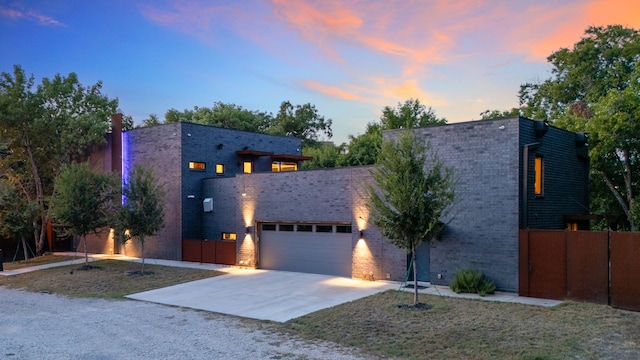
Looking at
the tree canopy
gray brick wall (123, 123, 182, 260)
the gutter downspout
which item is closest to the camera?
the gutter downspout

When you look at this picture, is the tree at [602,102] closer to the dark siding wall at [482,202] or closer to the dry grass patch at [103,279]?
the dark siding wall at [482,202]

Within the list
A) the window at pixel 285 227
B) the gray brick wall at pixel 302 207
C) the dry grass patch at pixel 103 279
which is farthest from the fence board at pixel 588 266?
the dry grass patch at pixel 103 279

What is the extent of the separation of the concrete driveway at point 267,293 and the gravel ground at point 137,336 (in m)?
0.80

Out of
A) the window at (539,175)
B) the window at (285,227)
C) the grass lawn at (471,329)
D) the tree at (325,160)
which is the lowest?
the grass lawn at (471,329)

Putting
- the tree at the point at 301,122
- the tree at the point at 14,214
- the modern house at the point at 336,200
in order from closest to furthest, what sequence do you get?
the modern house at the point at 336,200 < the tree at the point at 14,214 < the tree at the point at 301,122

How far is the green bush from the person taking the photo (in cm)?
1379

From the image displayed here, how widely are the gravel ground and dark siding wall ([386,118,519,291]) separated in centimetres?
698

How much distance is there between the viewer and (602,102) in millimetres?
19484

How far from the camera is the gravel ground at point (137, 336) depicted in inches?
340

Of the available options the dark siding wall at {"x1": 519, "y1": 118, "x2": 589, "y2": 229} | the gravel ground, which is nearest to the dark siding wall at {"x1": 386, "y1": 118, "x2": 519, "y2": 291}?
the dark siding wall at {"x1": 519, "y1": 118, "x2": 589, "y2": 229}

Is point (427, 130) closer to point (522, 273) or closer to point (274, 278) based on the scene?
point (522, 273)

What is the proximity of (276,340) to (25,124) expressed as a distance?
2349 centimetres

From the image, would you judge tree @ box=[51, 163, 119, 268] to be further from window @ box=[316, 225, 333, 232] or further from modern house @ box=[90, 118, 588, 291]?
window @ box=[316, 225, 333, 232]

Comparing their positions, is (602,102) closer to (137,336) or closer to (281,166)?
(281,166)
